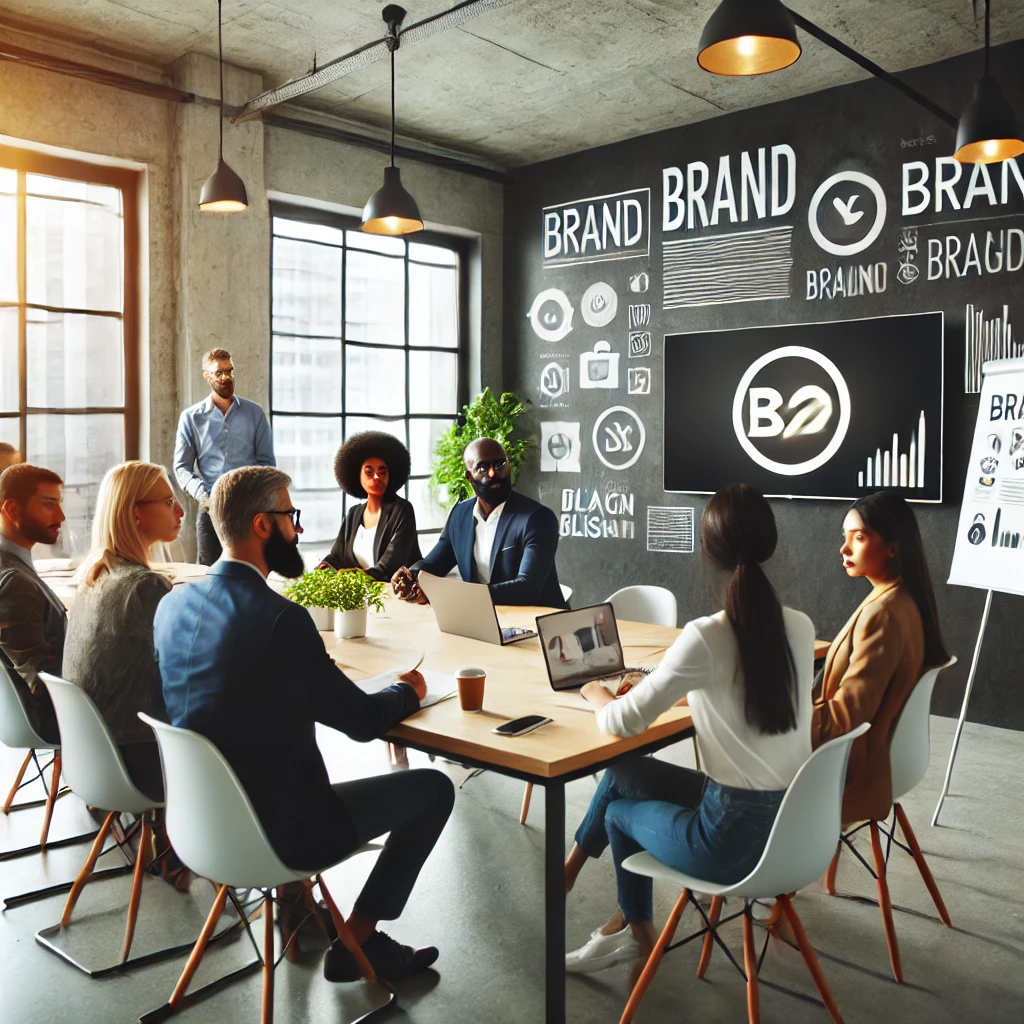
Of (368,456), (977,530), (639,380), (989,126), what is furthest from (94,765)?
(639,380)

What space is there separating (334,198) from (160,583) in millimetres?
4345

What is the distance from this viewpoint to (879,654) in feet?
9.07

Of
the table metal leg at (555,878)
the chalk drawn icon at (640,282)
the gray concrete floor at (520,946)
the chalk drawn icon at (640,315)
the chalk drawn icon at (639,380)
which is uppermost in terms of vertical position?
the chalk drawn icon at (640,282)

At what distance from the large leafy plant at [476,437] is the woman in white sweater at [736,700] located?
16.8 feet

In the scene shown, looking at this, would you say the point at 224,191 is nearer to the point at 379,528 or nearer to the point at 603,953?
the point at 379,528

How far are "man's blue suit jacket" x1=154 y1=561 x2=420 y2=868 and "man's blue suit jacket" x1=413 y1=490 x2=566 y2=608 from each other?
1.85 meters

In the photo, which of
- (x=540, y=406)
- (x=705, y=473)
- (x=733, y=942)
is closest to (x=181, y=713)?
(x=733, y=942)

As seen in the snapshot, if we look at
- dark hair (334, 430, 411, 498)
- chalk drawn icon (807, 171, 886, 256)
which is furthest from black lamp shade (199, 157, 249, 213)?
chalk drawn icon (807, 171, 886, 256)

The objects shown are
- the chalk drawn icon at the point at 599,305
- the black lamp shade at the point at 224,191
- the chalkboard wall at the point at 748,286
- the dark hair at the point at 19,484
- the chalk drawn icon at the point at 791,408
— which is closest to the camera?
the dark hair at the point at 19,484

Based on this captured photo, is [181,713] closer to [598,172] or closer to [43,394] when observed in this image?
[43,394]

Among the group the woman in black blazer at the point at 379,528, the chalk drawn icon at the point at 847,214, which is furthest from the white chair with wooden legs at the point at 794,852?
the chalk drawn icon at the point at 847,214

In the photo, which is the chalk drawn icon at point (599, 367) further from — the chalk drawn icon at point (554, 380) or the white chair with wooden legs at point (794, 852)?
the white chair with wooden legs at point (794, 852)

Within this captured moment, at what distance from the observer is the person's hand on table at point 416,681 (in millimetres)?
2732

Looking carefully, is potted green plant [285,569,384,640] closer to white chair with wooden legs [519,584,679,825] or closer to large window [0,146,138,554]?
white chair with wooden legs [519,584,679,825]
